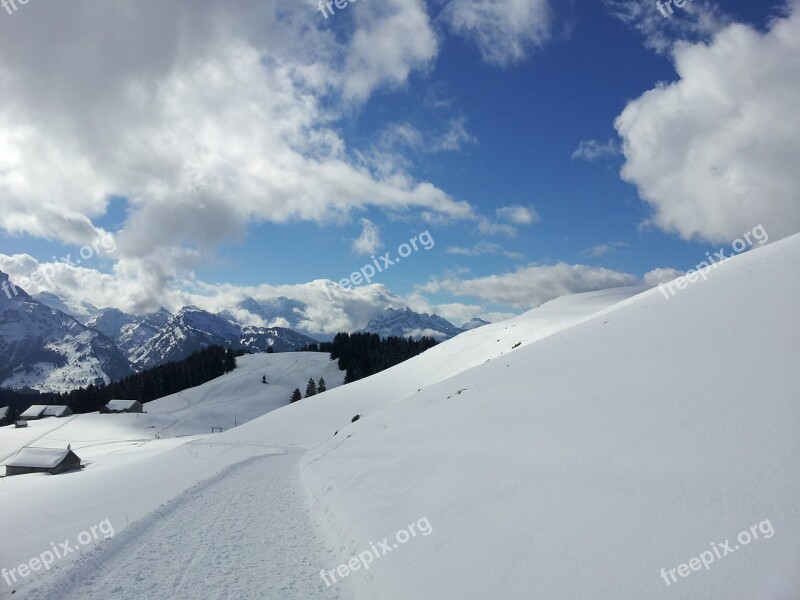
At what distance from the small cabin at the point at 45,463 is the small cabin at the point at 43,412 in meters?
67.5

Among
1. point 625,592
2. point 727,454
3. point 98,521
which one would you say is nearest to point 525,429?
point 727,454

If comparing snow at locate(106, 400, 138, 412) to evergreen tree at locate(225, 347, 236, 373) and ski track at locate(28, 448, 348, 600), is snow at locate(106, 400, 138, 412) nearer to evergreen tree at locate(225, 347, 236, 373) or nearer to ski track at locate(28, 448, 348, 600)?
evergreen tree at locate(225, 347, 236, 373)

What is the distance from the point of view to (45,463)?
50.5 metres

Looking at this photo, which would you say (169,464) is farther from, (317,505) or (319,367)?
(319,367)

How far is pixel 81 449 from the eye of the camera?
7150cm

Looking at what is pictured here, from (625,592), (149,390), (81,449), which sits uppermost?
(149,390)

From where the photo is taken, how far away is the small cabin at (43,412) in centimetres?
10456

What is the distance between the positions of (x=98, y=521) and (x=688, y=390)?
21.8 metres
